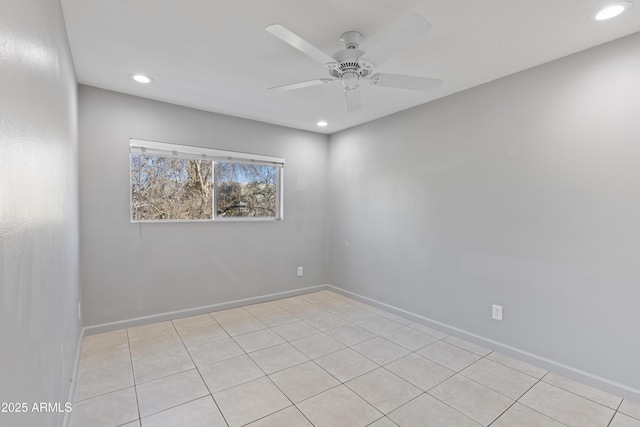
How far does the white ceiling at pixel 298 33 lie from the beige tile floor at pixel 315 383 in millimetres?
2314

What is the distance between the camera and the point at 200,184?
3443 mm

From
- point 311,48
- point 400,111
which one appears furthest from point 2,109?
point 400,111

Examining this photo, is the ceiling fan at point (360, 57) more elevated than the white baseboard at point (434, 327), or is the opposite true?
the ceiling fan at point (360, 57)

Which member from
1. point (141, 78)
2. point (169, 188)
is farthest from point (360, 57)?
point (169, 188)

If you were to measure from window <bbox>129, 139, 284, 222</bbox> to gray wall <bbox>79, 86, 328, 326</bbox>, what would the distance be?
0.29ft

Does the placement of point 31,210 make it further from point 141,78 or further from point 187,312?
point 187,312

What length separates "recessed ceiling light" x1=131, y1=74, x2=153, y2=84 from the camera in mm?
2539

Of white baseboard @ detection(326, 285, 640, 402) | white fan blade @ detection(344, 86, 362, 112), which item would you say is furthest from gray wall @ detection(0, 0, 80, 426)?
white baseboard @ detection(326, 285, 640, 402)

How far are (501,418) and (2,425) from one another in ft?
7.31

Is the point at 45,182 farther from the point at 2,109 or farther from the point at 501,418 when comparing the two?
the point at 501,418

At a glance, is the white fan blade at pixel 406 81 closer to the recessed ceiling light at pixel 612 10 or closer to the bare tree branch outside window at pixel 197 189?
the recessed ceiling light at pixel 612 10

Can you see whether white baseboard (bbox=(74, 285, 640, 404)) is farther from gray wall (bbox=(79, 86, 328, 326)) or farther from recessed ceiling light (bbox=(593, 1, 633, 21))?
recessed ceiling light (bbox=(593, 1, 633, 21))

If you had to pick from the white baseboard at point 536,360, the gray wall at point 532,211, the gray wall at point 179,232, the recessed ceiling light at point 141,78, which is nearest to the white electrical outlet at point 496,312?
the gray wall at point 532,211

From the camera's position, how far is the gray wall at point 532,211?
200 centimetres
